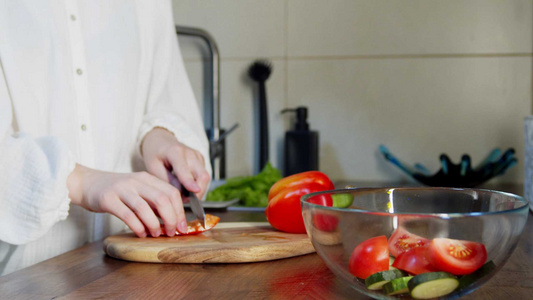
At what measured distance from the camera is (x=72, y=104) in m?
1.02

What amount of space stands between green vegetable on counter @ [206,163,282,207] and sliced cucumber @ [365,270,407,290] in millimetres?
882

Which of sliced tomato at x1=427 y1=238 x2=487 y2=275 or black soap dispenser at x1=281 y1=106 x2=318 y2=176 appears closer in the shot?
sliced tomato at x1=427 y1=238 x2=487 y2=275

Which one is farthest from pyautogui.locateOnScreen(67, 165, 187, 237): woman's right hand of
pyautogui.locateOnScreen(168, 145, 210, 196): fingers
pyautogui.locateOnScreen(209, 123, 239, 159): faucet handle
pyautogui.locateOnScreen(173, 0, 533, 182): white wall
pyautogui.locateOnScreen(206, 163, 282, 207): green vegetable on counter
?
pyautogui.locateOnScreen(173, 0, 533, 182): white wall

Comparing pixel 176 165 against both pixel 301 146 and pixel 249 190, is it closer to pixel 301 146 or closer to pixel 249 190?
pixel 249 190

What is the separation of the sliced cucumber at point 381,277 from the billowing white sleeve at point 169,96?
72 centimetres

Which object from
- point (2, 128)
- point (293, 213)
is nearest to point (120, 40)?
point (2, 128)

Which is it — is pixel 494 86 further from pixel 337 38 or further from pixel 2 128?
pixel 2 128

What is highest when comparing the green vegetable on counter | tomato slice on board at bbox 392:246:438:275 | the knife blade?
tomato slice on board at bbox 392:246:438:275

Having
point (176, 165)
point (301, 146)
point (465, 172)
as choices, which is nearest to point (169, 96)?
point (176, 165)

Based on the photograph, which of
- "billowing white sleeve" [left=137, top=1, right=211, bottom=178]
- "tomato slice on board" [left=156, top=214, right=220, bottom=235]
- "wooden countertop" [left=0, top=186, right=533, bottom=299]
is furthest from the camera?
"billowing white sleeve" [left=137, top=1, right=211, bottom=178]

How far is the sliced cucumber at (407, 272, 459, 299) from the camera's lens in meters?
0.44

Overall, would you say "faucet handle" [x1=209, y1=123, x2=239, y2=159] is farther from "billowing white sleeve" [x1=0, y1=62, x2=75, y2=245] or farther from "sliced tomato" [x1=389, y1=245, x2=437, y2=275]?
"sliced tomato" [x1=389, y1=245, x2=437, y2=275]

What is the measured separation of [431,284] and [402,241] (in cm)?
4

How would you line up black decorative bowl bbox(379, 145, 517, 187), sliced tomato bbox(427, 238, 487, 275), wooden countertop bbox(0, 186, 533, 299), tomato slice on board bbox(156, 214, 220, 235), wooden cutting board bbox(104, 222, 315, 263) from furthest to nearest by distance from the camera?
black decorative bowl bbox(379, 145, 517, 187)
tomato slice on board bbox(156, 214, 220, 235)
wooden cutting board bbox(104, 222, 315, 263)
wooden countertop bbox(0, 186, 533, 299)
sliced tomato bbox(427, 238, 487, 275)
